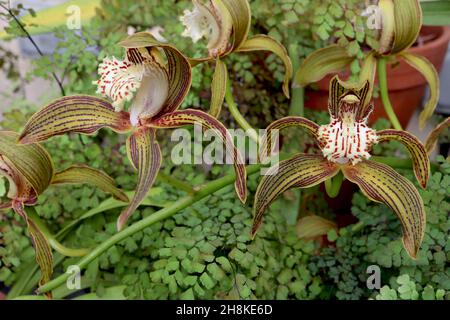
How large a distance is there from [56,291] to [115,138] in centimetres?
33

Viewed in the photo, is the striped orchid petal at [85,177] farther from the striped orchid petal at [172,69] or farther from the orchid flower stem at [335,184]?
the orchid flower stem at [335,184]

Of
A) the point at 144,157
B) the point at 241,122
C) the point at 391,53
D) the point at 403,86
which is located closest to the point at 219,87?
the point at 241,122

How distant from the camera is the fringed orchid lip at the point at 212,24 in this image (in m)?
0.89

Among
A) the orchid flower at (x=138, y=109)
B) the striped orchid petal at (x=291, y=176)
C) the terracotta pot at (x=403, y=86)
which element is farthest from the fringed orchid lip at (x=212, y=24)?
the terracotta pot at (x=403, y=86)

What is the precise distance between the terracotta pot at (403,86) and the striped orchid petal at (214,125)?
0.49 meters

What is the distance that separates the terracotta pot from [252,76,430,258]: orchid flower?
0.39m

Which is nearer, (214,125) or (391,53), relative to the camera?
(214,125)

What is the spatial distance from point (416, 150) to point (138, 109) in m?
0.40

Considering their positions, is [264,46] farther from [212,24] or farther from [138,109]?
[138,109]

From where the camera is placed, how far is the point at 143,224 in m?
0.90

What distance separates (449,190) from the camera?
938 mm

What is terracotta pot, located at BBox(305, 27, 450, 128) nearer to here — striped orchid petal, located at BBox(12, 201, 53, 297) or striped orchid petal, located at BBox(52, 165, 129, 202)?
striped orchid petal, located at BBox(52, 165, 129, 202)
